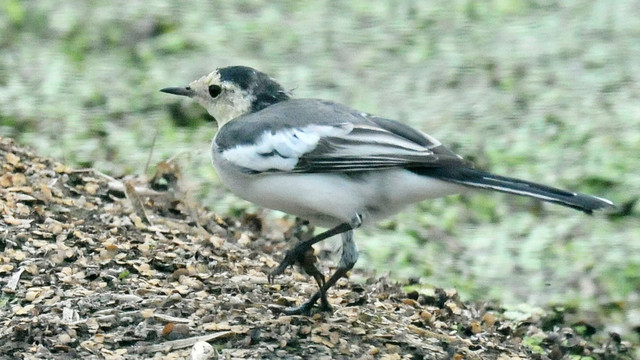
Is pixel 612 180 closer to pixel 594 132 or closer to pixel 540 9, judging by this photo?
pixel 594 132

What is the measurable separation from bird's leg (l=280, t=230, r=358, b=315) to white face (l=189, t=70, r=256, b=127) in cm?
107

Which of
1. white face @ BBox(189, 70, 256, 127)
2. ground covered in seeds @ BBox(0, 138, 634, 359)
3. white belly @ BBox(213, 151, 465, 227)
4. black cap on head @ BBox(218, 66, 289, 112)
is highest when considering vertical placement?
black cap on head @ BBox(218, 66, 289, 112)

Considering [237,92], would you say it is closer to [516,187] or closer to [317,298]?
[317,298]

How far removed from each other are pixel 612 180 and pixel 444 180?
3575 mm

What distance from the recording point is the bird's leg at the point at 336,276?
5.82m

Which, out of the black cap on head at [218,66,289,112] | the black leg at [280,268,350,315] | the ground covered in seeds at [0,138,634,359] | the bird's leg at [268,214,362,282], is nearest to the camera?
the ground covered in seeds at [0,138,634,359]

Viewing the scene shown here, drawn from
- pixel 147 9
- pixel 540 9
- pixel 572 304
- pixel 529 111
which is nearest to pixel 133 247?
pixel 572 304

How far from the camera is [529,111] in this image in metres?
10.0

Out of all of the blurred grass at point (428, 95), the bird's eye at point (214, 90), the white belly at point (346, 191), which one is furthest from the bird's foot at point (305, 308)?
the blurred grass at point (428, 95)

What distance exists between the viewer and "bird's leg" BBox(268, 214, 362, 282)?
5.60m

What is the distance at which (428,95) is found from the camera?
10.5 metres

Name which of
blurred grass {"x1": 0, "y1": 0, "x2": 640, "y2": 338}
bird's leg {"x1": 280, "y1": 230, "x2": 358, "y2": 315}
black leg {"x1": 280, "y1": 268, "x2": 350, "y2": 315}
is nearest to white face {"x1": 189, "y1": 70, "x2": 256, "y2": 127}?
bird's leg {"x1": 280, "y1": 230, "x2": 358, "y2": 315}

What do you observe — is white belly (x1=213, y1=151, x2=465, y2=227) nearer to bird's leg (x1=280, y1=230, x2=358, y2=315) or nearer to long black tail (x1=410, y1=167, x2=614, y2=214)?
long black tail (x1=410, y1=167, x2=614, y2=214)

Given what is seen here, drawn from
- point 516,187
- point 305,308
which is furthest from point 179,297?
point 516,187
